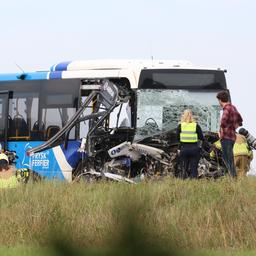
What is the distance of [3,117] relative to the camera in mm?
23516

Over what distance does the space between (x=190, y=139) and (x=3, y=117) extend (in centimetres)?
755

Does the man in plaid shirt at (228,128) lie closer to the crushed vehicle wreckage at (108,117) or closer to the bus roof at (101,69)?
the crushed vehicle wreckage at (108,117)

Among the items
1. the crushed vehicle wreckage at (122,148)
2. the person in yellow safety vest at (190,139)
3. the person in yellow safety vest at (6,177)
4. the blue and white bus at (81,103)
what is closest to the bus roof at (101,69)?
the blue and white bus at (81,103)

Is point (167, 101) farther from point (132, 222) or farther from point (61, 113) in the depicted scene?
point (132, 222)

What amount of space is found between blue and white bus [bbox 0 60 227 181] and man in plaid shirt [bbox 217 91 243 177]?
3.90 metres

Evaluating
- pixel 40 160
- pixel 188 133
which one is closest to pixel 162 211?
pixel 188 133

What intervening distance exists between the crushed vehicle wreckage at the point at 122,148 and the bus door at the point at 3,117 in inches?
86.2

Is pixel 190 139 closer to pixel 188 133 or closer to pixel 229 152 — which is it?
pixel 188 133

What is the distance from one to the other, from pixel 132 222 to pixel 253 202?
8118 mm

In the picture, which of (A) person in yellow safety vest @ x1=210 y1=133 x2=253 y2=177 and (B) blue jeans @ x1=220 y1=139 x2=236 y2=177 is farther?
(A) person in yellow safety vest @ x1=210 y1=133 x2=253 y2=177

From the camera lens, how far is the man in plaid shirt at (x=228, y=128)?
16.5 m

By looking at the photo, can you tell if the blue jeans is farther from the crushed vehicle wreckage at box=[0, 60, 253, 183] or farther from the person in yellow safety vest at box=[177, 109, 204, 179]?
the crushed vehicle wreckage at box=[0, 60, 253, 183]

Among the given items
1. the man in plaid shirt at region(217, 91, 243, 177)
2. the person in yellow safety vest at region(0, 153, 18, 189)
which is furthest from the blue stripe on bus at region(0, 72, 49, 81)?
the person in yellow safety vest at region(0, 153, 18, 189)

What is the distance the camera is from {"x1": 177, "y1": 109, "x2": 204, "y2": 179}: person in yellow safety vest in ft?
57.7
